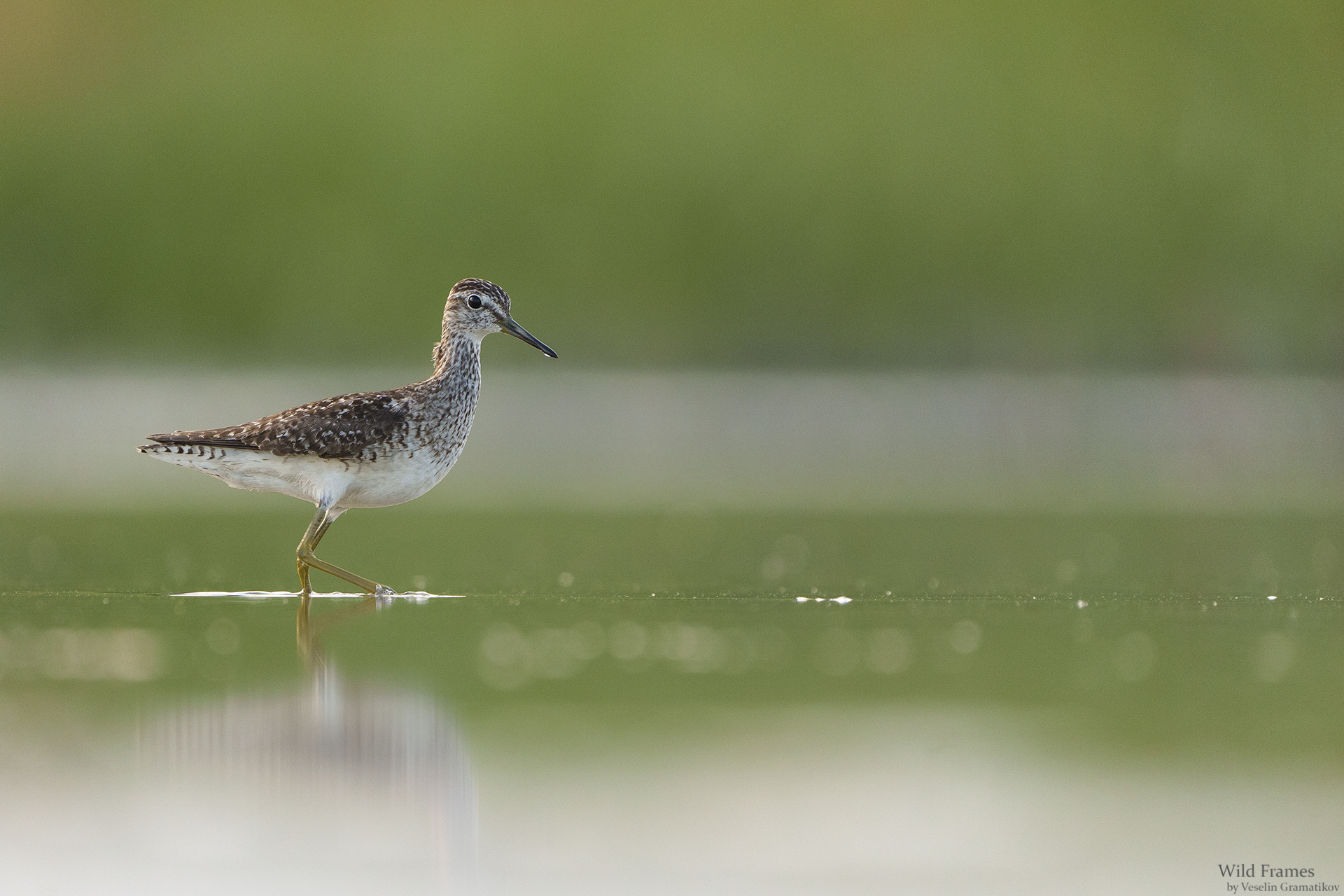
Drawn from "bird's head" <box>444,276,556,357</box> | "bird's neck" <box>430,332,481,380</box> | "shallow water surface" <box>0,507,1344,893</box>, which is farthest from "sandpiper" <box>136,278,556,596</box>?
"bird's head" <box>444,276,556,357</box>

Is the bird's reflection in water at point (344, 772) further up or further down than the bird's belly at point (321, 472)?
further down

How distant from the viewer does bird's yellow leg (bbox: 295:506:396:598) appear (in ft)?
25.8

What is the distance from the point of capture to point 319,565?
8.05 meters

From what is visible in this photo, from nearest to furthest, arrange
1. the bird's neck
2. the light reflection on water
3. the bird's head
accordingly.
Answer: the light reflection on water, the bird's neck, the bird's head

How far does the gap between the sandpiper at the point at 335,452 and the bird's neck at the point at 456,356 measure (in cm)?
36

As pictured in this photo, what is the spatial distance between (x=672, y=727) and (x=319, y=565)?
11.9ft

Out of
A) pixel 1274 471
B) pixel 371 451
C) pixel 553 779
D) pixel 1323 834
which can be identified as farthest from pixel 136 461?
pixel 1323 834

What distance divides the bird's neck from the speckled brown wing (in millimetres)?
689

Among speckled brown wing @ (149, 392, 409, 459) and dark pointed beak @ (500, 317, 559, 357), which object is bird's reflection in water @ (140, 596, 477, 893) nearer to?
speckled brown wing @ (149, 392, 409, 459)

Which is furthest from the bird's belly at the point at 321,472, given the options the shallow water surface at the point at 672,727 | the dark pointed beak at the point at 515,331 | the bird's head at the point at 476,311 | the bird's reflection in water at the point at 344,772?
the bird's reflection in water at the point at 344,772

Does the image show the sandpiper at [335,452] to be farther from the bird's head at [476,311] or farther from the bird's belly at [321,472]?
the bird's head at [476,311]

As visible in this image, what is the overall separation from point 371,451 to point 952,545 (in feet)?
11.2

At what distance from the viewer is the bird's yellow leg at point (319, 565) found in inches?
310

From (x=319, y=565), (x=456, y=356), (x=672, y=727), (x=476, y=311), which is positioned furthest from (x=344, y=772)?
(x=476, y=311)
